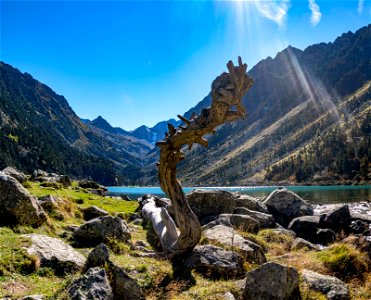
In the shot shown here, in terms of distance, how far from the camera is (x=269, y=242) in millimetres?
20531

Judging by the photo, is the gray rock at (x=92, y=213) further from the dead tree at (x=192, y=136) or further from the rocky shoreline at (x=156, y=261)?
the dead tree at (x=192, y=136)

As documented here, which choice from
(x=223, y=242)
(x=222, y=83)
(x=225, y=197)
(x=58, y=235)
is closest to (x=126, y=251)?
(x=58, y=235)

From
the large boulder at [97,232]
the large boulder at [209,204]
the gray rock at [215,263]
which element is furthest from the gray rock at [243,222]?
the gray rock at [215,263]

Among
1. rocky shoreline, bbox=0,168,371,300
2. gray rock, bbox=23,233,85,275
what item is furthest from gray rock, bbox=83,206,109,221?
gray rock, bbox=23,233,85,275

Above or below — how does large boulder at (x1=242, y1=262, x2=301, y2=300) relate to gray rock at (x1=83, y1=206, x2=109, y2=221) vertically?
below

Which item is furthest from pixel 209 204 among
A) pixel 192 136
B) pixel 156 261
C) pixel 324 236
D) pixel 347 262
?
pixel 192 136

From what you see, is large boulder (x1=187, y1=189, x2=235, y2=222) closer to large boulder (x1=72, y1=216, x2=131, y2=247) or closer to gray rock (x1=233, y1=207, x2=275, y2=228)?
gray rock (x1=233, y1=207, x2=275, y2=228)

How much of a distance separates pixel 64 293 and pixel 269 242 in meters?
15.3

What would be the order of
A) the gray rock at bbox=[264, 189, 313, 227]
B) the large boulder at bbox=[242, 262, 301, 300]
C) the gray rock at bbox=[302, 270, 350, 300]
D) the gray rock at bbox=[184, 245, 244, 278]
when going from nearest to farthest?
the large boulder at bbox=[242, 262, 301, 300] < the gray rock at bbox=[302, 270, 350, 300] < the gray rock at bbox=[184, 245, 244, 278] < the gray rock at bbox=[264, 189, 313, 227]

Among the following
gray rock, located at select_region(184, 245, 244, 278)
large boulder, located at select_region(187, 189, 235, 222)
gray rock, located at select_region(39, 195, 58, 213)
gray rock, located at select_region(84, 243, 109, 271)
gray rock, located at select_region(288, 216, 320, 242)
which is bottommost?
gray rock, located at select_region(288, 216, 320, 242)

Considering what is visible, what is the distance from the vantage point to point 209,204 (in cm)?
2667

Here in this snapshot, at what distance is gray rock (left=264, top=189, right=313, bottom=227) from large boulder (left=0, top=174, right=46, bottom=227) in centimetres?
2458

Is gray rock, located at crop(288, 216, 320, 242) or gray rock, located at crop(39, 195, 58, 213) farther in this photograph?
gray rock, located at crop(288, 216, 320, 242)

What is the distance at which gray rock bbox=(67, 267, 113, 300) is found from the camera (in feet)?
24.4
